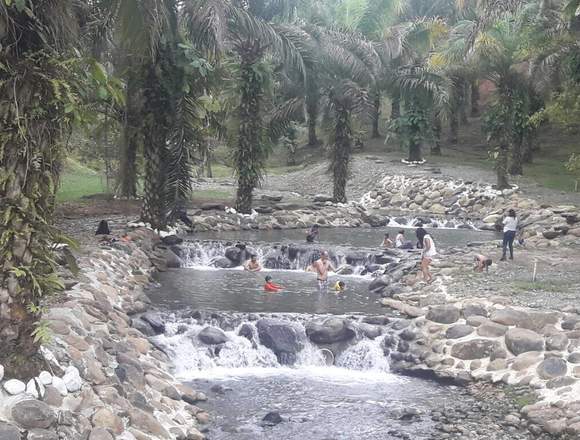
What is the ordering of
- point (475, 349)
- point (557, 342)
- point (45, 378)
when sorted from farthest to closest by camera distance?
1. point (475, 349)
2. point (557, 342)
3. point (45, 378)

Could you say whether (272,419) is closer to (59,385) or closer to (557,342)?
(59,385)

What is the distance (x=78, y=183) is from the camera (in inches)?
1396

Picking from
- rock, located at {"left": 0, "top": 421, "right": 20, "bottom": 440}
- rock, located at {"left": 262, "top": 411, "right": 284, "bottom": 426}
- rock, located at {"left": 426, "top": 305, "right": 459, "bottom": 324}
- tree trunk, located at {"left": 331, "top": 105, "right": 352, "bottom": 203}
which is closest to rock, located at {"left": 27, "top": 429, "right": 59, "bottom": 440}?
rock, located at {"left": 0, "top": 421, "right": 20, "bottom": 440}

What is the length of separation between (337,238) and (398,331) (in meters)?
10.8

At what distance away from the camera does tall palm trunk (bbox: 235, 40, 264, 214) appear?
2512 centimetres

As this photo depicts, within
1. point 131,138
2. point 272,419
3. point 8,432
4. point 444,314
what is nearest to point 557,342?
point 444,314

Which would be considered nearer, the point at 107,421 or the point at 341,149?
the point at 107,421

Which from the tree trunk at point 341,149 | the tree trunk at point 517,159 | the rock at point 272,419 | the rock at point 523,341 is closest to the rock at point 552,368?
the rock at point 523,341

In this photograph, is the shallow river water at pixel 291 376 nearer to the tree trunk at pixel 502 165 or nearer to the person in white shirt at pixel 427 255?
the person in white shirt at pixel 427 255

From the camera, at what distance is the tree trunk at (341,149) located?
30.1 meters

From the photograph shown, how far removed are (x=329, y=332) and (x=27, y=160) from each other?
767 cm

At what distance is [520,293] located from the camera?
14.1 m

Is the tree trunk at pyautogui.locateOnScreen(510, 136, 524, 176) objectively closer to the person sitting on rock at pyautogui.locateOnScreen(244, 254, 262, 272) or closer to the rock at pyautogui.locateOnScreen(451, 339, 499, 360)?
the person sitting on rock at pyautogui.locateOnScreen(244, 254, 262, 272)

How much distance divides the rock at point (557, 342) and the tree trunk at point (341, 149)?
19.5 m
